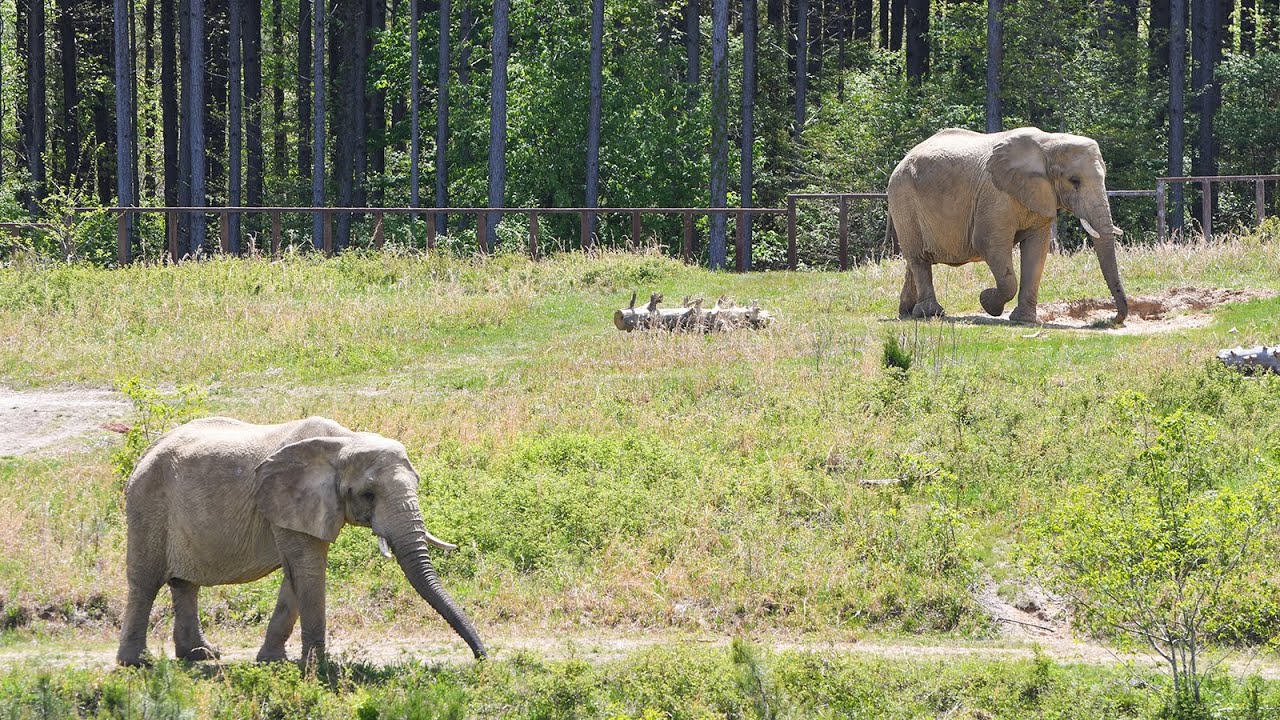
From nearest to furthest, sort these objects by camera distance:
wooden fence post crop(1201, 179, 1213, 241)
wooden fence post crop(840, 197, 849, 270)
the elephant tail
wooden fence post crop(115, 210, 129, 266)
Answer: the elephant tail, wooden fence post crop(1201, 179, 1213, 241), wooden fence post crop(115, 210, 129, 266), wooden fence post crop(840, 197, 849, 270)

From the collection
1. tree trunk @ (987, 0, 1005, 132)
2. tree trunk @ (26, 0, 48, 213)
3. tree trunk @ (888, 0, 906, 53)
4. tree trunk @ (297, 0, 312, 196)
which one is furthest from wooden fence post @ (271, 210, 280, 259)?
tree trunk @ (888, 0, 906, 53)

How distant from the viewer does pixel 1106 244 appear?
2172 centimetres

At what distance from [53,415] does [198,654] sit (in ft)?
27.9

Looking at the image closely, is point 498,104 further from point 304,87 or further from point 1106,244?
point 304,87

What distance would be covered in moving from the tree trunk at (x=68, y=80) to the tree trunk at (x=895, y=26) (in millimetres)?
28048

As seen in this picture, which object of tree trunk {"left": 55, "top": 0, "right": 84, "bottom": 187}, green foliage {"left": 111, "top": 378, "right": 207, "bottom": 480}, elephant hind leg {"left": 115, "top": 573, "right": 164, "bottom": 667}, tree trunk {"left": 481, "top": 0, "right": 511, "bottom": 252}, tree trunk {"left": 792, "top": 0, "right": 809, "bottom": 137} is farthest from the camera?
tree trunk {"left": 55, "top": 0, "right": 84, "bottom": 187}

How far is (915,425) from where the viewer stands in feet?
55.6

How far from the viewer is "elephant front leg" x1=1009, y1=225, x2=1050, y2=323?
2259 centimetres

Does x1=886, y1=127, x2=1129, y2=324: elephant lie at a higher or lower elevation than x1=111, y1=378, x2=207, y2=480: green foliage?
higher

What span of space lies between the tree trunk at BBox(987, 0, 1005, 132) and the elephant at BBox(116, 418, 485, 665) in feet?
92.7

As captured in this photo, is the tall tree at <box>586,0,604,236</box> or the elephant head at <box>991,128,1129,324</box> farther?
the tall tree at <box>586,0,604,236</box>

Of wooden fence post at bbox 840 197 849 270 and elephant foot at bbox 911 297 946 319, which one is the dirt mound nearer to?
elephant foot at bbox 911 297 946 319

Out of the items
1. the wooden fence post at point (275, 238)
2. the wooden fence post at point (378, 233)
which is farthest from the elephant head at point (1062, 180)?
the wooden fence post at point (275, 238)

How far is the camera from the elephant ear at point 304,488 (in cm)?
1020
